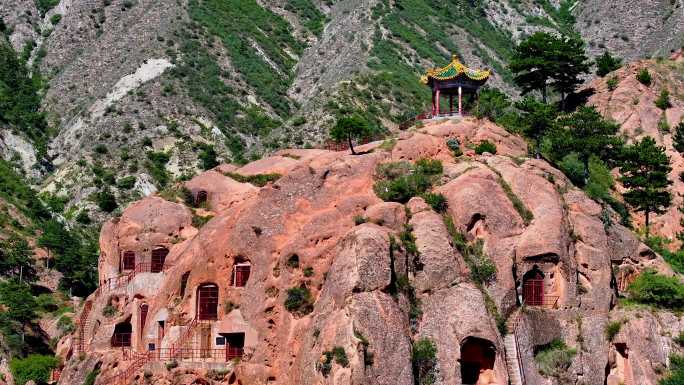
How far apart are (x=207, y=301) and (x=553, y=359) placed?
21.0 m

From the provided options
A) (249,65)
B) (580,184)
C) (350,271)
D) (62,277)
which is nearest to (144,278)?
(350,271)

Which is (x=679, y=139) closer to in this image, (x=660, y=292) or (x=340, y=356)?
(x=660, y=292)

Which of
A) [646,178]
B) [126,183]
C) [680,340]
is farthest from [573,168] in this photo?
[126,183]

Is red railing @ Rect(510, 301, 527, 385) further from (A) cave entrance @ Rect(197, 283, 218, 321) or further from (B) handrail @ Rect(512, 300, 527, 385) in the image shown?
(A) cave entrance @ Rect(197, 283, 218, 321)

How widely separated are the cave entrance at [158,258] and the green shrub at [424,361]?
83.8 ft

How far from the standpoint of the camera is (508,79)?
149m

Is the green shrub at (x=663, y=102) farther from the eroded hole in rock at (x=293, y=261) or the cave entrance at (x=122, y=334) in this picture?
the cave entrance at (x=122, y=334)

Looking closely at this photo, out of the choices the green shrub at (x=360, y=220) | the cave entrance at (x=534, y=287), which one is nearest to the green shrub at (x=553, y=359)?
the cave entrance at (x=534, y=287)

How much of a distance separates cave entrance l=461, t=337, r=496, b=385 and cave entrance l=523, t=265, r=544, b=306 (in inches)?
271

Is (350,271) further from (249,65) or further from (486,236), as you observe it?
(249,65)

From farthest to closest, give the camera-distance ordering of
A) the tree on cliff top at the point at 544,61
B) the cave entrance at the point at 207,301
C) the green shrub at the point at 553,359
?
the tree on cliff top at the point at 544,61, the cave entrance at the point at 207,301, the green shrub at the point at 553,359

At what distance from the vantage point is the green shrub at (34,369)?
90938 millimetres

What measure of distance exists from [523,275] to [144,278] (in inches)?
1027

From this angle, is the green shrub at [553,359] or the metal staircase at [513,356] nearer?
the metal staircase at [513,356]
